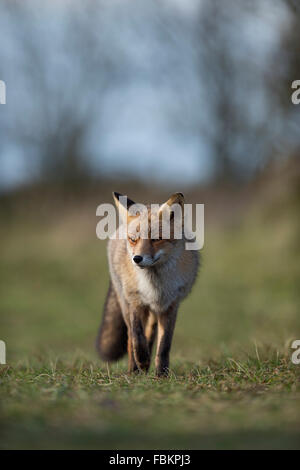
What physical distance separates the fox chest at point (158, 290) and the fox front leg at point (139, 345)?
208 mm

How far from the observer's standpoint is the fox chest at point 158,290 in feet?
18.1

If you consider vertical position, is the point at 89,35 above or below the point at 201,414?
above

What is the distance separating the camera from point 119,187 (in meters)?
30.0

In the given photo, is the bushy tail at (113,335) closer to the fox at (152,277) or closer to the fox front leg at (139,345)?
the fox at (152,277)

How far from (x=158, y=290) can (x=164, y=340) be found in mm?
459

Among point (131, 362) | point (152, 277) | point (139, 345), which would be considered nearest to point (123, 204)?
point (152, 277)

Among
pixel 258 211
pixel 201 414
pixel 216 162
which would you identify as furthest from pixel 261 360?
pixel 216 162

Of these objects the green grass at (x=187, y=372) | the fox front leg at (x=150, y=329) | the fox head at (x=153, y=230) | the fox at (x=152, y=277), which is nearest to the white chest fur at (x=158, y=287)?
the fox at (x=152, y=277)

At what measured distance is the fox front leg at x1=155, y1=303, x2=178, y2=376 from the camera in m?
5.47

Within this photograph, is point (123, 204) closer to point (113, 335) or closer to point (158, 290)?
point (158, 290)

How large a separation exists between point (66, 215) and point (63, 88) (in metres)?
6.74

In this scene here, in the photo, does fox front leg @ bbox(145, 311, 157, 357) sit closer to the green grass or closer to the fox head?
the green grass

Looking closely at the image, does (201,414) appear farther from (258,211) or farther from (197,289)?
(258,211)

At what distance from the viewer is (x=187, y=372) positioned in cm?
546
